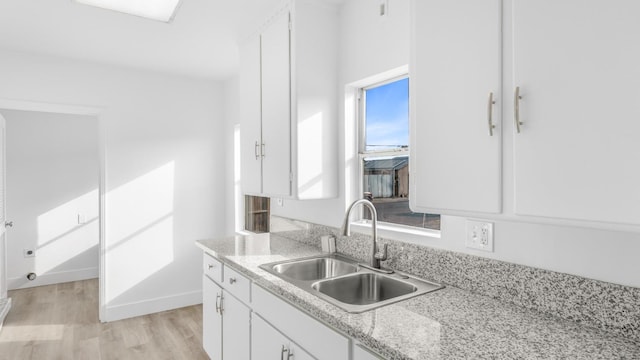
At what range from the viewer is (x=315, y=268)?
2.17 metres

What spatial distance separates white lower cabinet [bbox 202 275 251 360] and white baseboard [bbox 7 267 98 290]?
3.31 metres

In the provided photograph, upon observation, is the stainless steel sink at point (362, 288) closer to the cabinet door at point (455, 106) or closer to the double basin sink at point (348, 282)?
the double basin sink at point (348, 282)

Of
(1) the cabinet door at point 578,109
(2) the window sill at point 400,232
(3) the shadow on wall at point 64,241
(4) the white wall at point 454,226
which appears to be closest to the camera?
(1) the cabinet door at point 578,109

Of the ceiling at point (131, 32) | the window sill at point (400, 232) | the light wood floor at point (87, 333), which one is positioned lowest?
the light wood floor at point (87, 333)

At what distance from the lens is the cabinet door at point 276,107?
225 centimetres

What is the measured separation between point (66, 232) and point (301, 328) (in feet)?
15.5

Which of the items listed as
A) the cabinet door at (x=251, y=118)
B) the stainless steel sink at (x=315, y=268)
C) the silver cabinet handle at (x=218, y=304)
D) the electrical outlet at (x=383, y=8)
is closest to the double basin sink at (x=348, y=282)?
the stainless steel sink at (x=315, y=268)

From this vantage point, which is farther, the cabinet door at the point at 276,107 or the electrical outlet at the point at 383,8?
the cabinet door at the point at 276,107

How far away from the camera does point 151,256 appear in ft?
12.3

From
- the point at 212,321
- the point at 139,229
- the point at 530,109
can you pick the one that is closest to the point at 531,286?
the point at 530,109

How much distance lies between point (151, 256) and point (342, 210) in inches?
94.9

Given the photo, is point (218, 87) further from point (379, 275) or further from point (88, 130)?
point (379, 275)

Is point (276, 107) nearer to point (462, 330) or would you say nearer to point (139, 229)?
point (462, 330)

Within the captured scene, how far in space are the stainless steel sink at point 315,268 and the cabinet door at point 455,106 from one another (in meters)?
0.79
